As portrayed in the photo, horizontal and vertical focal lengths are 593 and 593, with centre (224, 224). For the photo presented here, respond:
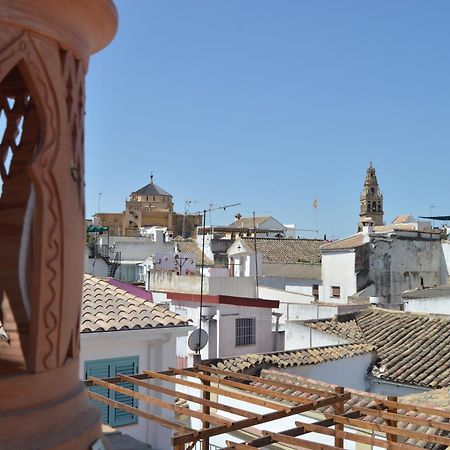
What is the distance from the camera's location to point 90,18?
9.16ft

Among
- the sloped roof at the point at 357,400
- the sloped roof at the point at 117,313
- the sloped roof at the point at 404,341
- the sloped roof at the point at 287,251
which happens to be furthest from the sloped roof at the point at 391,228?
the sloped roof at the point at 117,313

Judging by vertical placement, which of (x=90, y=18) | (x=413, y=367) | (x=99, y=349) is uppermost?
(x=90, y=18)

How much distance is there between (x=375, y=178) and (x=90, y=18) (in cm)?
7112

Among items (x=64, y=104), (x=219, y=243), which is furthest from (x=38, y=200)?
(x=219, y=243)

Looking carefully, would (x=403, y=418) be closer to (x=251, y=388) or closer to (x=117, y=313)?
(x=251, y=388)

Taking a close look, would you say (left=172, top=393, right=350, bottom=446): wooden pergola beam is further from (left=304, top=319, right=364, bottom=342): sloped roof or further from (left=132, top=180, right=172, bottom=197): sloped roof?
(left=132, top=180, right=172, bottom=197): sloped roof

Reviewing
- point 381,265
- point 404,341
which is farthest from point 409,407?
point 381,265

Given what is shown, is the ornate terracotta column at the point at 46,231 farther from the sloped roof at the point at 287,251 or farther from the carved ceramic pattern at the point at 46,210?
the sloped roof at the point at 287,251

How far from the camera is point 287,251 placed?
38.8 m

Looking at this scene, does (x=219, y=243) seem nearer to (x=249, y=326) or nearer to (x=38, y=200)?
(x=249, y=326)

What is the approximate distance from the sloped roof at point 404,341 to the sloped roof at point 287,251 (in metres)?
17.5

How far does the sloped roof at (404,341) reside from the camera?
14430 millimetres

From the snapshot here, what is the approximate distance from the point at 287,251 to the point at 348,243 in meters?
6.38

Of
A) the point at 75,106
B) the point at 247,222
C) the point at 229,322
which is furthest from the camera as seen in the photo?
the point at 247,222
